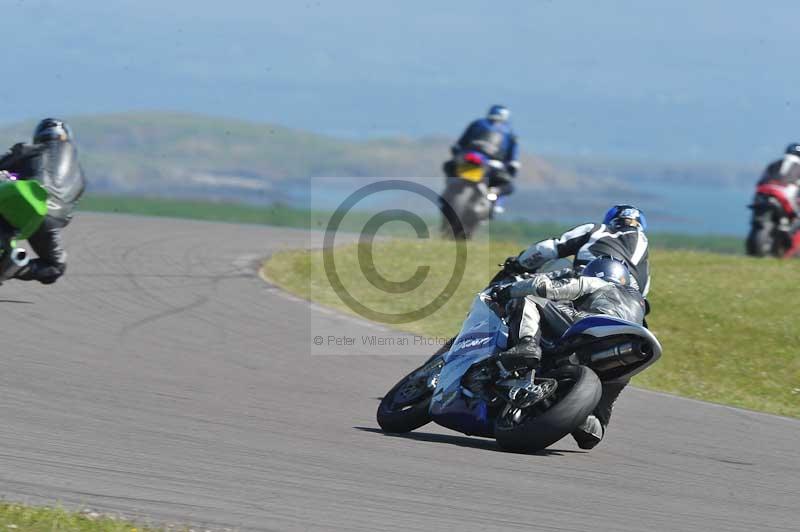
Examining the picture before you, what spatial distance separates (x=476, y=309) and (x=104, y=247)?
425 inches

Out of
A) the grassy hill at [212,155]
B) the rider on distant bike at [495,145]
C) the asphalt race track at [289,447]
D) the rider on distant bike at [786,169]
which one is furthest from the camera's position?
the grassy hill at [212,155]

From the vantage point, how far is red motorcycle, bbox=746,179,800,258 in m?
19.0

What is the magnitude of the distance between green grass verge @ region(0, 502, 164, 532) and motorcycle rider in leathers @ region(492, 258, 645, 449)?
282 cm

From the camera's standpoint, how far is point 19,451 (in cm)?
625

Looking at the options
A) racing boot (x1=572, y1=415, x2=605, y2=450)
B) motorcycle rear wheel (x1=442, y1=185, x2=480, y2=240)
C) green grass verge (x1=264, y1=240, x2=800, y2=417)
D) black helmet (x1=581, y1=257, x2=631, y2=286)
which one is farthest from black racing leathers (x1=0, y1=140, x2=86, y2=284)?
motorcycle rear wheel (x1=442, y1=185, x2=480, y2=240)

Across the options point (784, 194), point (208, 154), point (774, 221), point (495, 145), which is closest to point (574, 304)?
point (784, 194)

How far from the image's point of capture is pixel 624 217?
332 inches

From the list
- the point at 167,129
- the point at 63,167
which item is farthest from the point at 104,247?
the point at 167,129

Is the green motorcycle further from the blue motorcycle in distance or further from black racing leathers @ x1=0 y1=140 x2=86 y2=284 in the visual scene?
the blue motorcycle in distance

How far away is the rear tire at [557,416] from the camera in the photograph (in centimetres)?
698

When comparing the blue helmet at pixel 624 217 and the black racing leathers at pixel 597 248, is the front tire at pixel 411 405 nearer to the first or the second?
the black racing leathers at pixel 597 248

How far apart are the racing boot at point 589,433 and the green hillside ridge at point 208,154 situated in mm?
109212

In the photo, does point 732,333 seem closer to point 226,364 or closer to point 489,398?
point 226,364

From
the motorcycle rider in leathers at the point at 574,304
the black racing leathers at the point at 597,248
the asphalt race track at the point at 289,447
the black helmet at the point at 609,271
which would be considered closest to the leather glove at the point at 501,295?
the motorcycle rider in leathers at the point at 574,304
